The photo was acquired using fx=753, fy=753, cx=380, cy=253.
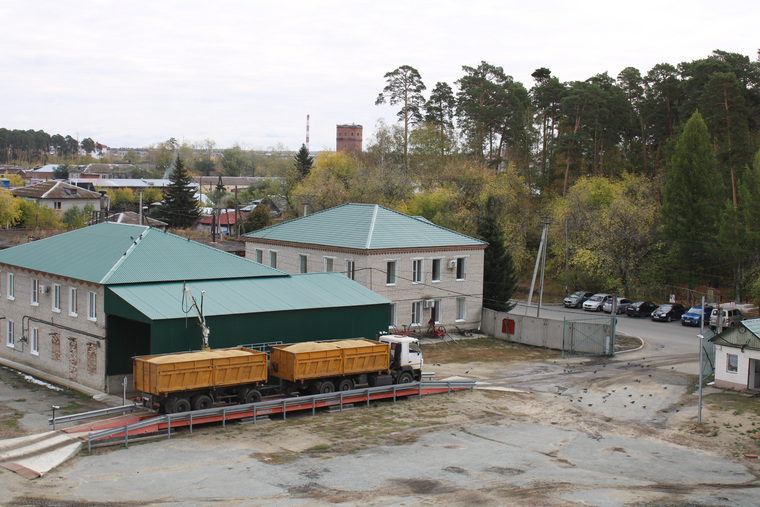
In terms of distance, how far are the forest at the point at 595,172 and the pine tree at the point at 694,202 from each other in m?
0.10

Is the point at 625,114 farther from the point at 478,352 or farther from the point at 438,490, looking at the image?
the point at 438,490

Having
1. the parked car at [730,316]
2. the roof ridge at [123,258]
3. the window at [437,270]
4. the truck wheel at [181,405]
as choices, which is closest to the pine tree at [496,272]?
the window at [437,270]

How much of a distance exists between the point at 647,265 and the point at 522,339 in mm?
23111

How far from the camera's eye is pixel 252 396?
95.2ft

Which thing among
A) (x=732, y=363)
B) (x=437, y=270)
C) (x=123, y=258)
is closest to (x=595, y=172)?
(x=437, y=270)

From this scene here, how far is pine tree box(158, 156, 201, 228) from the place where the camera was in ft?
336

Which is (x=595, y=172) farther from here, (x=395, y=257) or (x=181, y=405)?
(x=181, y=405)

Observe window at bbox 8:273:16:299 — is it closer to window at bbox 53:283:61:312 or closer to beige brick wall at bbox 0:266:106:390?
beige brick wall at bbox 0:266:106:390

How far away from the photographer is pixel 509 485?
72.4ft

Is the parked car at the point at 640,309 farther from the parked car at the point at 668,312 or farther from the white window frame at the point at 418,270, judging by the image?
the white window frame at the point at 418,270

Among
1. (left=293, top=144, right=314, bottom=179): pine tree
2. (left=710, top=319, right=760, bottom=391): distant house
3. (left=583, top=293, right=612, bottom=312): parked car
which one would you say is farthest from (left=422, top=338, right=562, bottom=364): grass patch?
(left=293, top=144, right=314, bottom=179): pine tree

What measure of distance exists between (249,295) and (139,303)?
17.9 feet

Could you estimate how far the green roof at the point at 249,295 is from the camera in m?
31.5

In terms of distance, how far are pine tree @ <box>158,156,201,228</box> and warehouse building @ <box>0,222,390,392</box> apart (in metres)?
61.6
